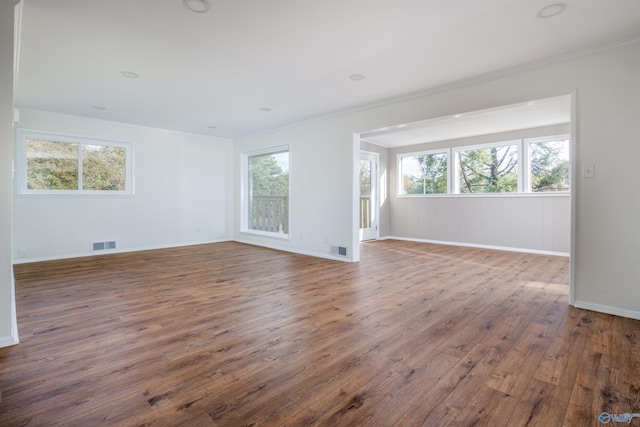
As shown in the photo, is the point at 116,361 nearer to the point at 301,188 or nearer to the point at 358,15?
the point at 358,15

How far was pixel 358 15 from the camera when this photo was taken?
2.27 metres

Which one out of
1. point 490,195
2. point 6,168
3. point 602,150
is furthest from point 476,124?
point 6,168

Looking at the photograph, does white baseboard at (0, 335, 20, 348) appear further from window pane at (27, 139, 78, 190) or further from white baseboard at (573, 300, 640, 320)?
white baseboard at (573, 300, 640, 320)

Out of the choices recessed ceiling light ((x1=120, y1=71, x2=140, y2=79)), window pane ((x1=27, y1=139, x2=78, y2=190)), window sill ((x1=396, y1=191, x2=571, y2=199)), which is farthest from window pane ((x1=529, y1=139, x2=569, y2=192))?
window pane ((x1=27, y1=139, x2=78, y2=190))

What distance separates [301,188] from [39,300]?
383cm

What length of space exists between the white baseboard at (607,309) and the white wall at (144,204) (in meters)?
6.38

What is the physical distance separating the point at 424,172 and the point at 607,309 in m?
4.84

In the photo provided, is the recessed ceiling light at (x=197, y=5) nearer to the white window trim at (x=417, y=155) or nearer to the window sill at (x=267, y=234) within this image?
the window sill at (x=267, y=234)

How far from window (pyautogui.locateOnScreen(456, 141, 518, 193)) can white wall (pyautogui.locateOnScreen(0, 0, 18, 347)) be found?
6842 millimetres

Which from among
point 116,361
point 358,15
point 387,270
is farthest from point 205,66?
point 387,270

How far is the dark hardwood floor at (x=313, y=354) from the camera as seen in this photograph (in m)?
1.43

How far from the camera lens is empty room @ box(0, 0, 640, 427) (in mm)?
1611

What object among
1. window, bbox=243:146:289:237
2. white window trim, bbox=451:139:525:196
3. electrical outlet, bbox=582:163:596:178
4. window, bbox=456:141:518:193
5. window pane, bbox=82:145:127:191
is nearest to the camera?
electrical outlet, bbox=582:163:596:178

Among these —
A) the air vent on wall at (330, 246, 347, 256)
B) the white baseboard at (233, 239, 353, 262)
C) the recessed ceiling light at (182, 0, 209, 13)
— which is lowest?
the white baseboard at (233, 239, 353, 262)
